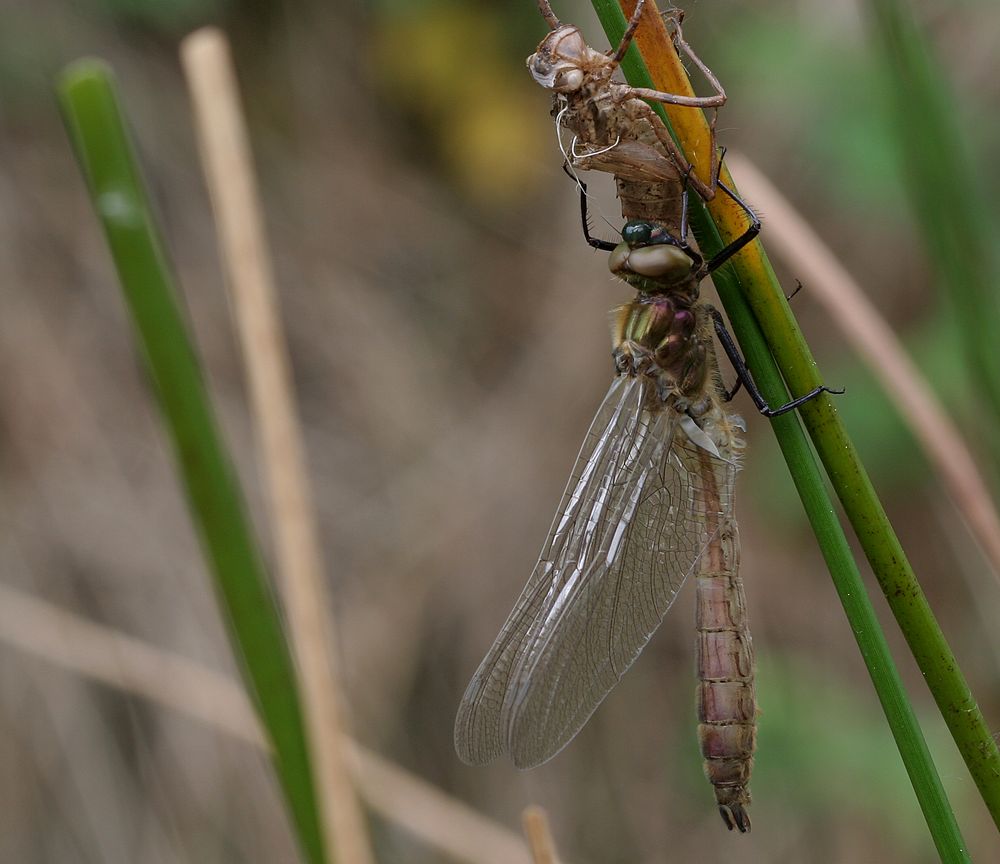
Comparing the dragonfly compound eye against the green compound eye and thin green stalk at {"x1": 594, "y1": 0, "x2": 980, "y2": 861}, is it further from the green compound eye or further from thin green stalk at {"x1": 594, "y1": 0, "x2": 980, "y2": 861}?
thin green stalk at {"x1": 594, "y1": 0, "x2": 980, "y2": 861}

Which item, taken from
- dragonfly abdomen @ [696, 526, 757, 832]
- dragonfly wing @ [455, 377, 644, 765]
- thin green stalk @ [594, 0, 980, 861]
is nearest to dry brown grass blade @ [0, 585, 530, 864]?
dragonfly wing @ [455, 377, 644, 765]

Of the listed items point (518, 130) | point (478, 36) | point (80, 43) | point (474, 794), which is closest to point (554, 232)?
point (518, 130)

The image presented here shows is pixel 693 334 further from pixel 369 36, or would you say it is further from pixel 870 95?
pixel 369 36

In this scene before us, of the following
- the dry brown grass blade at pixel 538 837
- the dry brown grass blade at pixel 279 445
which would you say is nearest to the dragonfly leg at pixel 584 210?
the dry brown grass blade at pixel 279 445

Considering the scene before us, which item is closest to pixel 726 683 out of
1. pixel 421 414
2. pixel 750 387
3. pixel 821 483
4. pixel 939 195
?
pixel 750 387

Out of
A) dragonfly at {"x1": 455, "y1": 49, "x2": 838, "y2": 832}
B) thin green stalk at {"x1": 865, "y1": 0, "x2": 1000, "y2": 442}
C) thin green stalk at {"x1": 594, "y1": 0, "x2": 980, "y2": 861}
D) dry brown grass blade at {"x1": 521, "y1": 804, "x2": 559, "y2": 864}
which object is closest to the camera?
thin green stalk at {"x1": 594, "y1": 0, "x2": 980, "y2": 861}
